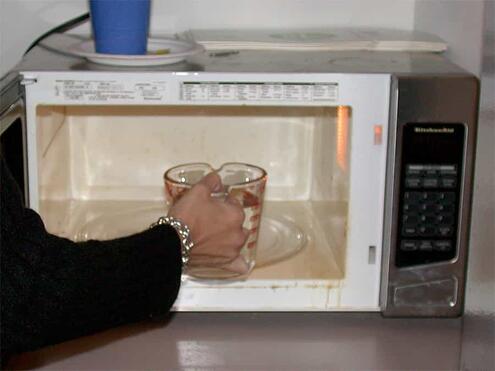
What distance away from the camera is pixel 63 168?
1.39 meters

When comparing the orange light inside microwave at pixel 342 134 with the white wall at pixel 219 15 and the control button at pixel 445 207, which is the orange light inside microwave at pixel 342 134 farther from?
the white wall at pixel 219 15

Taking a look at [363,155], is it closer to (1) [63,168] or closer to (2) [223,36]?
(2) [223,36]

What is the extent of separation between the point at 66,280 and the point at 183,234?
0.19 metres

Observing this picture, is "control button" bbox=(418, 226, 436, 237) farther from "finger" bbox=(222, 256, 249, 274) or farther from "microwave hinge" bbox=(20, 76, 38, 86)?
"microwave hinge" bbox=(20, 76, 38, 86)

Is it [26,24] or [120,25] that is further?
[26,24]

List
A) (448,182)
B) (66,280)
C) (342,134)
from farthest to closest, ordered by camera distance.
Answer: (342,134) < (448,182) < (66,280)

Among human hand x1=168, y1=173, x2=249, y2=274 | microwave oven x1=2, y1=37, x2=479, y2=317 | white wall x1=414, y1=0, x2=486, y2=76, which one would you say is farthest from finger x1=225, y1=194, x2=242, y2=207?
white wall x1=414, y1=0, x2=486, y2=76

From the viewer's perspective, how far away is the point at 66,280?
832 millimetres

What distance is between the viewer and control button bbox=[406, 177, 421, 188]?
1090mm

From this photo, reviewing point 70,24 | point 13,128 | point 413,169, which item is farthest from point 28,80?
point 413,169

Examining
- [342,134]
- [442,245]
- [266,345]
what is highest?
[342,134]

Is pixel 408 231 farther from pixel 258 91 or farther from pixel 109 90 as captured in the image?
pixel 109 90

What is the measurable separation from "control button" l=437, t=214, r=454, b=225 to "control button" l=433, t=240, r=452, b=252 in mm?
25

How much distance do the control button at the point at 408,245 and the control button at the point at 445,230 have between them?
3 cm
